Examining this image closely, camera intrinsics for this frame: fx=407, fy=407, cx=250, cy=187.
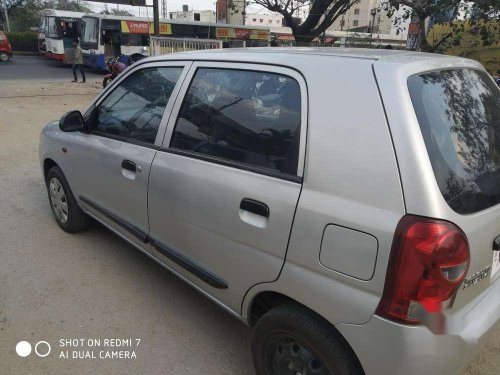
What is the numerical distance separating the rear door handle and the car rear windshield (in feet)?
2.37

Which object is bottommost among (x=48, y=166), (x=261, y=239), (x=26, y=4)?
(x=48, y=166)

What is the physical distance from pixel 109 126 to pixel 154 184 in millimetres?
910

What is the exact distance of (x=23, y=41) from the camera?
1180 inches

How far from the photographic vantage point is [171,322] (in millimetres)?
2750

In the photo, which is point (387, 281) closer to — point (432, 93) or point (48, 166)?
point (432, 93)

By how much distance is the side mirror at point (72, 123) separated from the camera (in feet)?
10.5

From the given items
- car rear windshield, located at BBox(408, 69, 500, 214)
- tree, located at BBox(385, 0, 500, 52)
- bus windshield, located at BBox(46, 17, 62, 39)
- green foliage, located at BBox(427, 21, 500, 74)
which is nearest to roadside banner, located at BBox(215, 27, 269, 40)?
bus windshield, located at BBox(46, 17, 62, 39)

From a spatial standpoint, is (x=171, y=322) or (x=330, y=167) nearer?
(x=330, y=167)

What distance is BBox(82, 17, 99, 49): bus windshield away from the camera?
773 inches

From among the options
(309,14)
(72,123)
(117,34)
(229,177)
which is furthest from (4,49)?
(229,177)

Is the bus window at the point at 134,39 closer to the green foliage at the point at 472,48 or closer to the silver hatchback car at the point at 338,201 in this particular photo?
the green foliage at the point at 472,48

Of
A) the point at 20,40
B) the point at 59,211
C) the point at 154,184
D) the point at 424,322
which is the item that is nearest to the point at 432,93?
the point at 424,322

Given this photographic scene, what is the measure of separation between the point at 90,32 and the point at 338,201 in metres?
21.4

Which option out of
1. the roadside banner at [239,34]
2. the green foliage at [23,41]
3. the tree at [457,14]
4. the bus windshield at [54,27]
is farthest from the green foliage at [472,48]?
the green foliage at [23,41]
